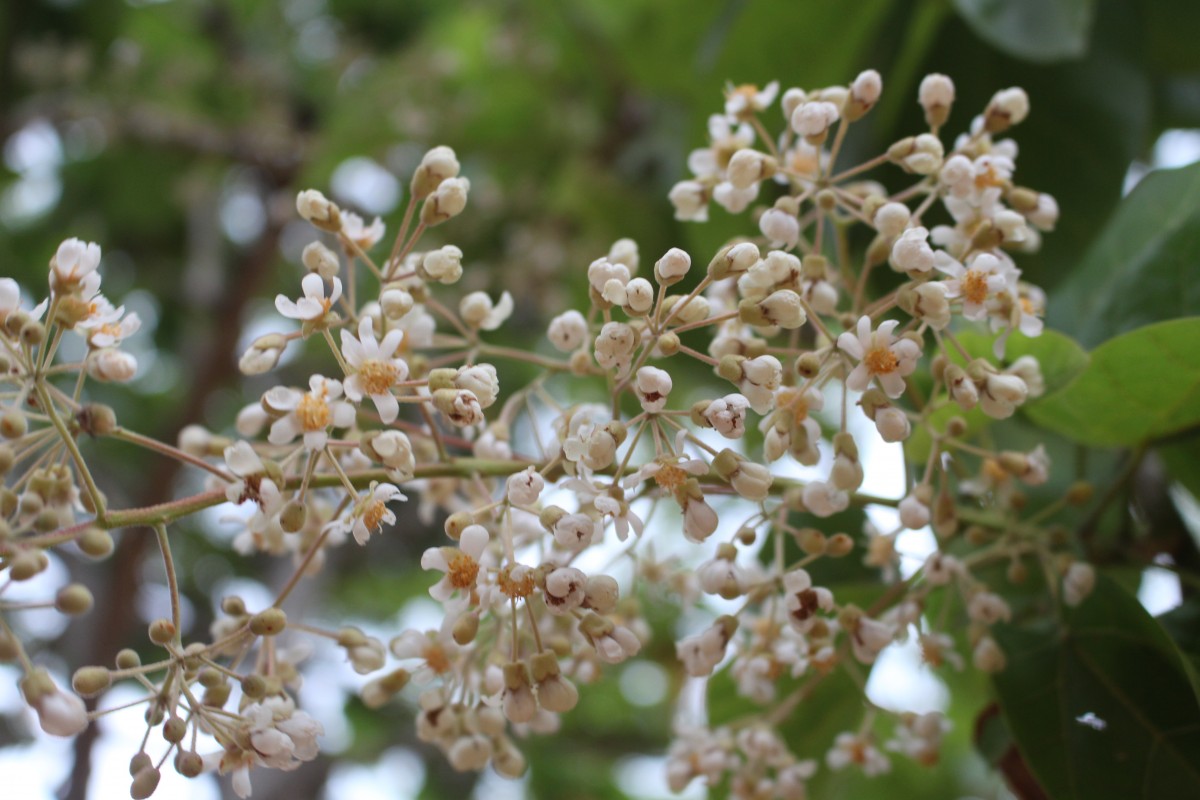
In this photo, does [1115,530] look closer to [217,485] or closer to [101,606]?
[217,485]

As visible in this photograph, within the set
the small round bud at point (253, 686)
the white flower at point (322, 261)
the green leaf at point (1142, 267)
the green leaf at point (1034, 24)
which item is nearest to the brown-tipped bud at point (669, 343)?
the white flower at point (322, 261)

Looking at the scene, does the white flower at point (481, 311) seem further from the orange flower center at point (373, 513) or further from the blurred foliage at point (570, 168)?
the blurred foliage at point (570, 168)

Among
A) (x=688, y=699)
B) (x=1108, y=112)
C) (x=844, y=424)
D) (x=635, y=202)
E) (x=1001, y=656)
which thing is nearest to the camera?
(x=844, y=424)

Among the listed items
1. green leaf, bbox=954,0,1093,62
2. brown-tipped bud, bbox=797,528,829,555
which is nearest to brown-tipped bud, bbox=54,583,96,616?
brown-tipped bud, bbox=797,528,829,555

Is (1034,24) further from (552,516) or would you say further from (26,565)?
(26,565)

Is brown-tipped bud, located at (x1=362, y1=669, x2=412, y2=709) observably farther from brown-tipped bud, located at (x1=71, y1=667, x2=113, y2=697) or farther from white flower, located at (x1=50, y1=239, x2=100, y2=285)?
white flower, located at (x1=50, y1=239, x2=100, y2=285)

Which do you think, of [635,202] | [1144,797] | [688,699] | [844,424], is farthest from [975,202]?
[688,699]

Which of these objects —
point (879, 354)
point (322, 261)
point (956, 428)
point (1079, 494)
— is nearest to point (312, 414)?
point (322, 261)
